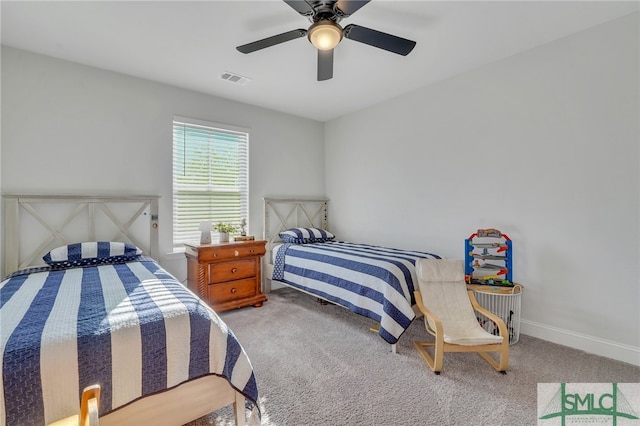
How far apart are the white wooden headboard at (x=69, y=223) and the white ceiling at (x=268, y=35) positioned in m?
1.44

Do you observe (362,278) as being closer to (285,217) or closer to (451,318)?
(451,318)

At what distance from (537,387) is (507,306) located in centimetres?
96

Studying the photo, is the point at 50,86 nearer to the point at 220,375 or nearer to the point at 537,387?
the point at 220,375

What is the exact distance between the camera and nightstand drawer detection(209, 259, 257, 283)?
345 centimetres

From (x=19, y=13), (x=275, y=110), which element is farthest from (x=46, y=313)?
(x=275, y=110)

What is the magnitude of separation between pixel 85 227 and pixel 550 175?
183 inches

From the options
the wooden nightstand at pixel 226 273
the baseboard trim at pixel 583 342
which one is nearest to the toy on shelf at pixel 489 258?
the baseboard trim at pixel 583 342

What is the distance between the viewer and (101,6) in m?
2.23

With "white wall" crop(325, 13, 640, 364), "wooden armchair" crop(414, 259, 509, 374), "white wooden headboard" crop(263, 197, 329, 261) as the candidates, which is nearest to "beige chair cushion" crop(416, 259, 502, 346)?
"wooden armchair" crop(414, 259, 509, 374)

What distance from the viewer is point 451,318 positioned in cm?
258

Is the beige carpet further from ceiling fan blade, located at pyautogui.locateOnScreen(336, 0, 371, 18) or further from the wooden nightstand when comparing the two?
ceiling fan blade, located at pyautogui.locateOnScreen(336, 0, 371, 18)

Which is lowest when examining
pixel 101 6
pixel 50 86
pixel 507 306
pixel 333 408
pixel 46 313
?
pixel 333 408

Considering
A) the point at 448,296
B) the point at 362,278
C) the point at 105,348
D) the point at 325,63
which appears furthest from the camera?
the point at 362,278

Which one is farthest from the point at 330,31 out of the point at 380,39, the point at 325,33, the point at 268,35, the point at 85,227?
the point at 85,227
